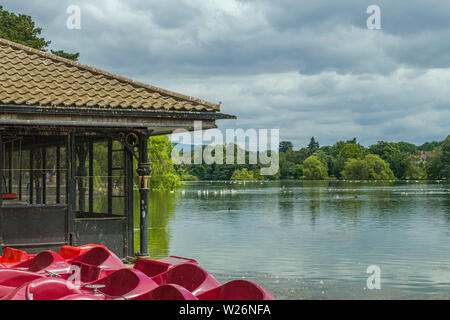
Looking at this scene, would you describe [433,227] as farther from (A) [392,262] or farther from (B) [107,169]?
(B) [107,169]

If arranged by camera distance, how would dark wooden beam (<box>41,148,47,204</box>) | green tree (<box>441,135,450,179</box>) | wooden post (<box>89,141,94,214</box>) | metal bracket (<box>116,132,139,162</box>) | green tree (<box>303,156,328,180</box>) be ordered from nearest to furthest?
metal bracket (<box>116,132,139,162</box>)
dark wooden beam (<box>41,148,47,204</box>)
wooden post (<box>89,141,94,214</box>)
green tree (<box>441,135,450,179</box>)
green tree (<box>303,156,328,180</box>)

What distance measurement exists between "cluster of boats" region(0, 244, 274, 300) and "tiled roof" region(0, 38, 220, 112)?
3.78 metres

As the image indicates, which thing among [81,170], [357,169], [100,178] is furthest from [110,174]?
[357,169]

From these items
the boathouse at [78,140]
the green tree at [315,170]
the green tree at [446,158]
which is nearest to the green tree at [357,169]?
the green tree at [315,170]

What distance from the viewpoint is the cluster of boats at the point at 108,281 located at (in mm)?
4773

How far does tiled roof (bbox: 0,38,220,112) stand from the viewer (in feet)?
36.3

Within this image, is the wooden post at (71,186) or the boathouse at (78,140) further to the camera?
the wooden post at (71,186)

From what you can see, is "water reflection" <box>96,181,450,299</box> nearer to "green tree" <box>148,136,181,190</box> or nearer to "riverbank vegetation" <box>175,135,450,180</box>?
"green tree" <box>148,136,181,190</box>

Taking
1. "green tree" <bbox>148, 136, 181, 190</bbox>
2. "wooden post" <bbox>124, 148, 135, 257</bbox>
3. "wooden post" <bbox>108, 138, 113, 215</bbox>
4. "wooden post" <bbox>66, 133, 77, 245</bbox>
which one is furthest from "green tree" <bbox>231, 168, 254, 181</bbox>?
"wooden post" <bbox>66, 133, 77, 245</bbox>

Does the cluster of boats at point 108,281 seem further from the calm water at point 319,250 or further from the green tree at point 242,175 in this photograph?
the green tree at point 242,175

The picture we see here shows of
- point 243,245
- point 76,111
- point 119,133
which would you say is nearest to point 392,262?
point 243,245

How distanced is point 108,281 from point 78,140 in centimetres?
750

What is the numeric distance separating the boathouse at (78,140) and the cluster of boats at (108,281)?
3238mm

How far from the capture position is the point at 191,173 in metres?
185
